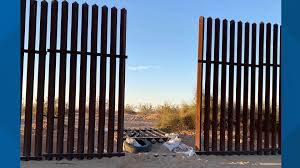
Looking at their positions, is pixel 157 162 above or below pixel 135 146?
below

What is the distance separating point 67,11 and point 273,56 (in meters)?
4.95

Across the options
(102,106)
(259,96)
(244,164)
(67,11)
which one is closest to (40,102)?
(102,106)

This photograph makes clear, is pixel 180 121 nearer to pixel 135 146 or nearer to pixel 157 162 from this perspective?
pixel 135 146

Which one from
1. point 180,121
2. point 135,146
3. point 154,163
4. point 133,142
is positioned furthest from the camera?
point 180,121

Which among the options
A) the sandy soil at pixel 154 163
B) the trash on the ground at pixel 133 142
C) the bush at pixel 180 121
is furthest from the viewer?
the bush at pixel 180 121

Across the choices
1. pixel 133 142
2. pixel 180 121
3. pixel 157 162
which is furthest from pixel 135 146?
pixel 180 121

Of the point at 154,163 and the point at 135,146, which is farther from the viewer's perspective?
the point at 135,146

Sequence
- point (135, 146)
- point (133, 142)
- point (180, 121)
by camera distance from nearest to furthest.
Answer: point (135, 146) → point (133, 142) → point (180, 121)

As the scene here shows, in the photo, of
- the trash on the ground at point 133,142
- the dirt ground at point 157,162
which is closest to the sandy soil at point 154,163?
the dirt ground at point 157,162

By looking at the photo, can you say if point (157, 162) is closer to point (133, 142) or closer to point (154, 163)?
point (154, 163)

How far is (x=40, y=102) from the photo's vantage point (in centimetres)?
798

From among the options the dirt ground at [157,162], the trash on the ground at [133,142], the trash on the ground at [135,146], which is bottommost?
the dirt ground at [157,162]

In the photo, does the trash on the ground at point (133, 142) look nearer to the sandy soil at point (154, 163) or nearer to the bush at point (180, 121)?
the sandy soil at point (154, 163)

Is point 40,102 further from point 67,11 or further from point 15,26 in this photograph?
point 15,26
